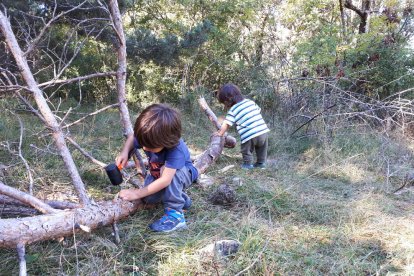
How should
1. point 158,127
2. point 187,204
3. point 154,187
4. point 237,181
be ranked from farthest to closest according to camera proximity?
point 237,181
point 187,204
point 154,187
point 158,127

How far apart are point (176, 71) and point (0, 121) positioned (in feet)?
12.6

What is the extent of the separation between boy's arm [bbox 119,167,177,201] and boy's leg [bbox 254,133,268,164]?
201 cm

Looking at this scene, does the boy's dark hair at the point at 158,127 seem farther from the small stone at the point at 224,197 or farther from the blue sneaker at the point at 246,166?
the blue sneaker at the point at 246,166

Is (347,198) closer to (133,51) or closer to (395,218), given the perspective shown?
(395,218)

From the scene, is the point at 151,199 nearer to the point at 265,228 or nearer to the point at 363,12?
the point at 265,228

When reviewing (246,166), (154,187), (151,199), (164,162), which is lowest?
(246,166)

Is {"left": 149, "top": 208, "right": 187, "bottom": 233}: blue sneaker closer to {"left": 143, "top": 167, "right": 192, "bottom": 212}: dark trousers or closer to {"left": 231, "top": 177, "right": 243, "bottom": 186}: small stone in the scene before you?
{"left": 143, "top": 167, "right": 192, "bottom": 212}: dark trousers

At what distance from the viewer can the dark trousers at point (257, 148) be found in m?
3.97

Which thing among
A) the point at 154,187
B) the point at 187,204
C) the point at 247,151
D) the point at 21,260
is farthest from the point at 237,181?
the point at 21,260

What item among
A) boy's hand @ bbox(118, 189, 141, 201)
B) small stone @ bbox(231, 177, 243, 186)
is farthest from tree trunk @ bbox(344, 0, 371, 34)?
boy's hand @ bbox(118, 189, 141, 201)

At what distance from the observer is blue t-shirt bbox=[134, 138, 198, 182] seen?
215cm

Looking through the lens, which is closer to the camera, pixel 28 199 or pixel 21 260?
pixel 21 260

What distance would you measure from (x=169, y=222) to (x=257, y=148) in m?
2.11

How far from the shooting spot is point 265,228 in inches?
88.3
